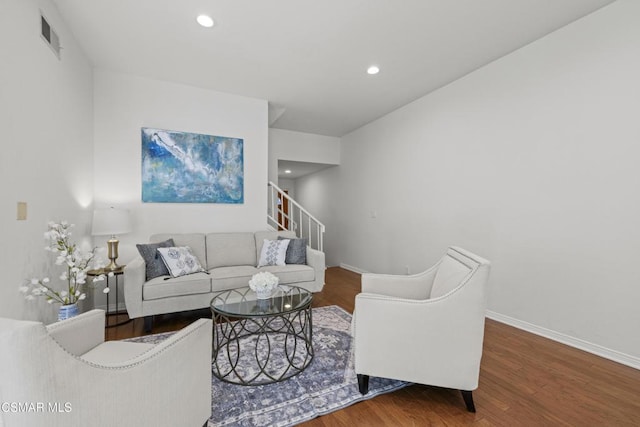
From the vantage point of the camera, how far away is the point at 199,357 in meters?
1.19

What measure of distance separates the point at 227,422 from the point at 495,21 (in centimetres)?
348

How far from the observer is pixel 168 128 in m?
3.48

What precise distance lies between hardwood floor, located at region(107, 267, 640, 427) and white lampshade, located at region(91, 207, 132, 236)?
2.59 meters

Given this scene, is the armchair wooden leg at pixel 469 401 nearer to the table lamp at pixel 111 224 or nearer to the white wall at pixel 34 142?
the white wall at pixel 34 142

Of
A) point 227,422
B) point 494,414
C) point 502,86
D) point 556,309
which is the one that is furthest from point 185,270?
point 502,86

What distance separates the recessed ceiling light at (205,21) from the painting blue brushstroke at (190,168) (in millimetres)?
1497

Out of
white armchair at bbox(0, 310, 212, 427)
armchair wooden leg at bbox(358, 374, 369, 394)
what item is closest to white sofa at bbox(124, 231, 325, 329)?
white armchair at bbox(0, 310, 212, 427)

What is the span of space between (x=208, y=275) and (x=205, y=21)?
2313mm

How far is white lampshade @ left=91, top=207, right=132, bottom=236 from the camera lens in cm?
274

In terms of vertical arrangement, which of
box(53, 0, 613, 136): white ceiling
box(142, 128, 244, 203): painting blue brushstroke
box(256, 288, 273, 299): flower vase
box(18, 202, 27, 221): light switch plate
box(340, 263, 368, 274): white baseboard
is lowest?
box(340, 263, 368, 274): white baseboard

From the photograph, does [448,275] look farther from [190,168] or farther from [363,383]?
[190,168]

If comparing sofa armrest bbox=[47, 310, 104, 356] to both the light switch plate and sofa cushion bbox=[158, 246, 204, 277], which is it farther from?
sofa cushion bbox=[158, 246, 204, 277]

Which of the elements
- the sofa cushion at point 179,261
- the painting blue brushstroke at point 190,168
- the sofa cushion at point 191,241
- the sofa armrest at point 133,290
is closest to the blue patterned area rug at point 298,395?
the sofa armrest at point 133,290

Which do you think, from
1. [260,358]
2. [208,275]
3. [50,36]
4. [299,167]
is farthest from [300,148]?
[260,358]
